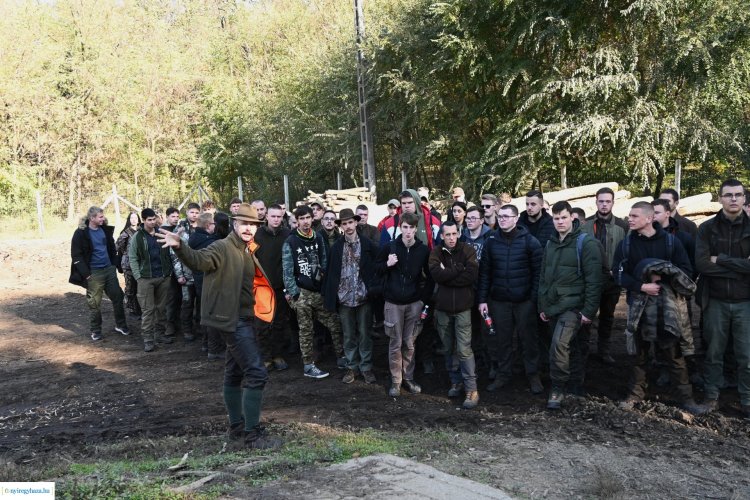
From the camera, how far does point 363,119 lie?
23.3 metres

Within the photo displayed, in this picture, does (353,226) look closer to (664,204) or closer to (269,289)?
(269,289)

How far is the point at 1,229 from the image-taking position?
23.9 metres

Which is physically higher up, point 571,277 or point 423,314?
point 571,277

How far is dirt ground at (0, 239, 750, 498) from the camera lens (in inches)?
203

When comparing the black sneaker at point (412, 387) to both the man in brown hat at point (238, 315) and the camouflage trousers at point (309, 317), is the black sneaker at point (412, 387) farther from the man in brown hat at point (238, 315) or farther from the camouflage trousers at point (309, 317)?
the man in brown hat at point (238, 315)

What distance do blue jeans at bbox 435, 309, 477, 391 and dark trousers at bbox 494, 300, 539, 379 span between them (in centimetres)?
41

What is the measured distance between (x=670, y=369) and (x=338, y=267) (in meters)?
3.84

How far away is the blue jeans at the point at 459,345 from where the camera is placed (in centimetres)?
733

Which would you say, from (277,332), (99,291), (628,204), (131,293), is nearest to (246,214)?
(277,332)

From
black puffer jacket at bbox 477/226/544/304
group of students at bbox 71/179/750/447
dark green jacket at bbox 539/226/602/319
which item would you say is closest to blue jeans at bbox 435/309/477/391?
group of students at bbox 71/179/750/447

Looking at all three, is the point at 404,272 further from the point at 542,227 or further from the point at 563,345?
the point at 563,345

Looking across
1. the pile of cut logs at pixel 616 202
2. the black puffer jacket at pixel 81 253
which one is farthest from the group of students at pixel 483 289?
the pile of cut logs at pixel 616 202

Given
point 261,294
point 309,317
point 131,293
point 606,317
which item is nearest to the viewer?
point 261,294

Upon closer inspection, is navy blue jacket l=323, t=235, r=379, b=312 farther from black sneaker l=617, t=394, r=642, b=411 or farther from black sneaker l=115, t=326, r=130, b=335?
black sneaker l=115, t=326, r=130, b=335
